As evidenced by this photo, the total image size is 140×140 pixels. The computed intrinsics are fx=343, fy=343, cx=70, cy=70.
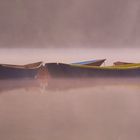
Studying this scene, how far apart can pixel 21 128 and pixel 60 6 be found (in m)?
0.66

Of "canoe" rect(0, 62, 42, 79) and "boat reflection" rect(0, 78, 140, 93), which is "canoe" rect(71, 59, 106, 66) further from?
"canoe" rect(0, 62, 42, 79)

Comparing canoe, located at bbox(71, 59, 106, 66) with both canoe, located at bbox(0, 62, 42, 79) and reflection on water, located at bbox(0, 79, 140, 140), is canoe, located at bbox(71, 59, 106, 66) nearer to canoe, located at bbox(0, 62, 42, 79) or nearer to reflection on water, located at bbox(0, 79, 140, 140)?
reflection on water, located at bbox(0, 79, 140, 140)

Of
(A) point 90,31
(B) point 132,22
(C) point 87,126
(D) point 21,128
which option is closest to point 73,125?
(C) point 87,126

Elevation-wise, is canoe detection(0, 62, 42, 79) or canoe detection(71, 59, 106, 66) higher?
canoe detection(71, 59, 106, 66)

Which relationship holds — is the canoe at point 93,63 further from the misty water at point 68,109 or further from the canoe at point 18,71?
the canoe at point 18,71

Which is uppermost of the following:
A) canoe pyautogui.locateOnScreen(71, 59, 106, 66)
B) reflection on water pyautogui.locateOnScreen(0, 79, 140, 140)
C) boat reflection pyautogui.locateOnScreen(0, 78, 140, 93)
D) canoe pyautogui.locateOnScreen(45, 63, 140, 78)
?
canoe pyautogui.locateOnScreen(71, 59, 106, 66)

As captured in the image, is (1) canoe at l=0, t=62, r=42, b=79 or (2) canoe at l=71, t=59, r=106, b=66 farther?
(2) canoe at l=71, t=59, r=106, b=66

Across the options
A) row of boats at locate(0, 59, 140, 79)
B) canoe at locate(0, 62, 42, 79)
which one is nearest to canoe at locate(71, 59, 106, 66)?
row of boats at locate(0, 59, 140, 79)

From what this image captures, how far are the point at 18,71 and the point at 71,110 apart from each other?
0.33 m

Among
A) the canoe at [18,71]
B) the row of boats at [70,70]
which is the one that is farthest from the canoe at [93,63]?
the canoe at [18,71]

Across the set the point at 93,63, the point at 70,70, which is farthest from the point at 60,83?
the point at 93,63

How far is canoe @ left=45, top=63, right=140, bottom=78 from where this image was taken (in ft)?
5.62

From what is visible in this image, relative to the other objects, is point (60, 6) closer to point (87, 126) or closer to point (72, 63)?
point (72, 63)

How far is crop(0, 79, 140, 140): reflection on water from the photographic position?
5.49 feet
